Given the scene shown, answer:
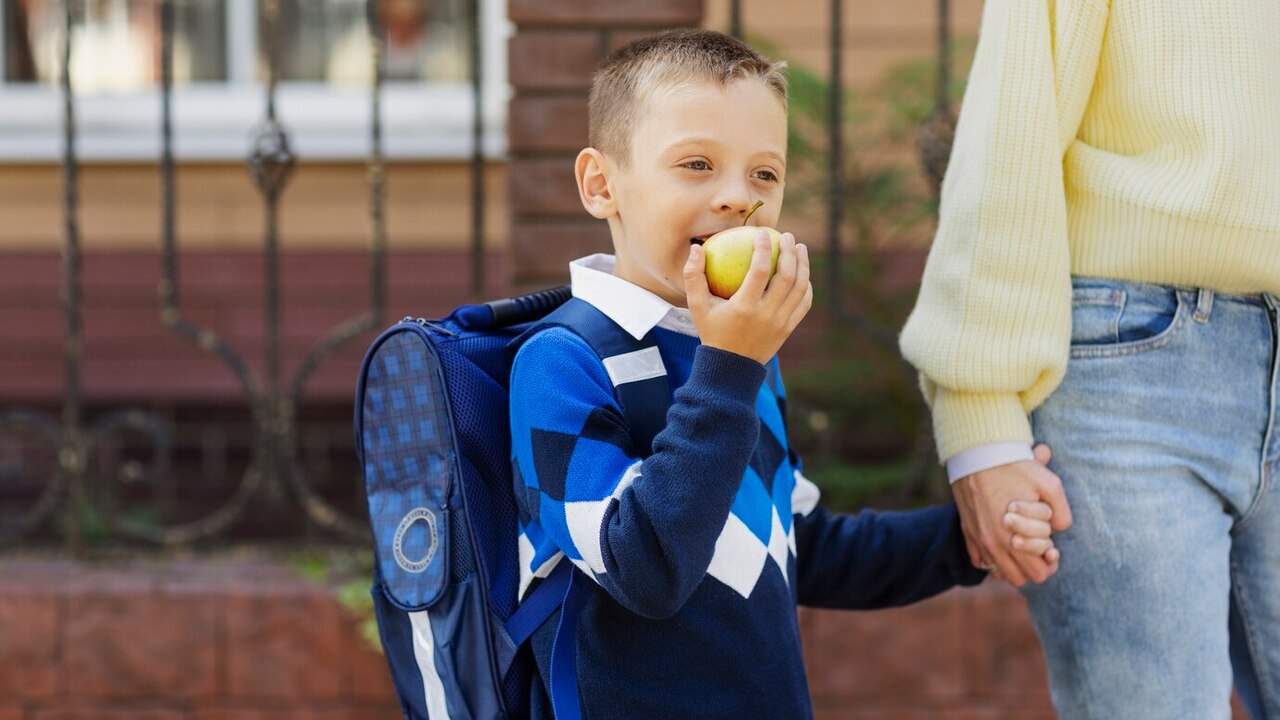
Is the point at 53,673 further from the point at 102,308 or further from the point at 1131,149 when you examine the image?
the point at 102,308

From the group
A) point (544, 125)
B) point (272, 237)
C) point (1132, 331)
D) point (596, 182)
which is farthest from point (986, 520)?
point (272, 237)

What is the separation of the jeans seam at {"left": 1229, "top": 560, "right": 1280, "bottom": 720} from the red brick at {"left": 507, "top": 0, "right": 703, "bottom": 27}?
1.79 metres

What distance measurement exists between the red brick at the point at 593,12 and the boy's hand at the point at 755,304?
169 cm

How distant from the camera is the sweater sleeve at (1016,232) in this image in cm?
167

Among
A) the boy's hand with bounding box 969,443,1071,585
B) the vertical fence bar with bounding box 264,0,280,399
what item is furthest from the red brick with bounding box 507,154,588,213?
the boy's hand with bounding box 969,443,1071,585

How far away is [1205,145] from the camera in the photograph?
5.31ft

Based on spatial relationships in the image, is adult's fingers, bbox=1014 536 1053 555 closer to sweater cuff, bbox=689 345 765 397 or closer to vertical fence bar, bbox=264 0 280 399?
sweater cuff, bbox=689 345 765 397

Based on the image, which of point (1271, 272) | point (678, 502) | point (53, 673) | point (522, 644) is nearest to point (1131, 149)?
point (1271, 272)

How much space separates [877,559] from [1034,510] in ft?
0.77

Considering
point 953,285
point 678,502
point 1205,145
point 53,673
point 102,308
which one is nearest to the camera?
point 678,502

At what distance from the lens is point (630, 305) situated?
1525 mm

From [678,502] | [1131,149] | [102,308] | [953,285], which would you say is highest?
[1131,149]

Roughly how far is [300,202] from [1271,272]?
15.7ft

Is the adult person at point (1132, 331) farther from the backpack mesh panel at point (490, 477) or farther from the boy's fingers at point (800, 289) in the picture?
the backpack mesh panel at point (490, 477)
